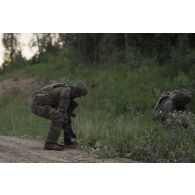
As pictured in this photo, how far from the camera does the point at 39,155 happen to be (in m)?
9.16

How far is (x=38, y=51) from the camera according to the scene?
29609 millimetres

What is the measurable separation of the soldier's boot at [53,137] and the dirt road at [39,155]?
0.13 metres

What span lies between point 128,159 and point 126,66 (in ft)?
39.7

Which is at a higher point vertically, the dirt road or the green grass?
the green grass

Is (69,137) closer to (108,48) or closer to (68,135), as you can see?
(68,135)

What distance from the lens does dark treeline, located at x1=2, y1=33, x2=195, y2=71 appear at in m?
19.4

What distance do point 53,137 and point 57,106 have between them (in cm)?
70

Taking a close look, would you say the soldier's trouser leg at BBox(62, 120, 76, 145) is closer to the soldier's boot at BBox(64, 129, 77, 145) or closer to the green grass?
the soldier's boot at BBox(64, 129, 77, 145)

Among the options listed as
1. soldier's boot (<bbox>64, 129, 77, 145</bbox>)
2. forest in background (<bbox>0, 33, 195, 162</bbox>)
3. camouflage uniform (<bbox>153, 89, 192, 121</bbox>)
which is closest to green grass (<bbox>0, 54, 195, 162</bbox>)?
forest in background (<bbox>0, 33, 195, 162</bbox>)

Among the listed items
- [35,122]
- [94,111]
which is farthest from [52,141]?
[94,111]

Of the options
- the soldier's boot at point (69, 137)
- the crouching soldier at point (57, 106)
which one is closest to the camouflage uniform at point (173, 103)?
the soldier's boot at point (69, 137)

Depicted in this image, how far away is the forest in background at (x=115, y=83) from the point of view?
962 cm

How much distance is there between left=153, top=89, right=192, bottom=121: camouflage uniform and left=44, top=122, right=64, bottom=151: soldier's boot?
2.65 metres

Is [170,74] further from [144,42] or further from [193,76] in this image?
[144,42]
